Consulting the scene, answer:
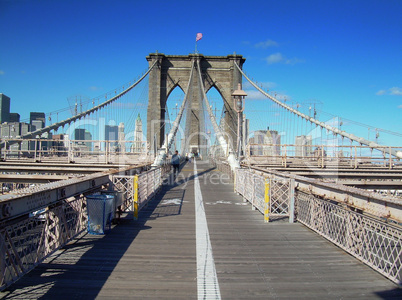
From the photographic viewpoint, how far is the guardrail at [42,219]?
378 cm

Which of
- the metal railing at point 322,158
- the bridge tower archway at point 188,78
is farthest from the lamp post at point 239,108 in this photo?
the bridge tower archway at point 188,78

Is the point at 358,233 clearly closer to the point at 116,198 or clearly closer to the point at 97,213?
the point at 97,213

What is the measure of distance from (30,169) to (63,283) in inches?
565

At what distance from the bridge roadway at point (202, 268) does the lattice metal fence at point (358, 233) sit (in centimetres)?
17

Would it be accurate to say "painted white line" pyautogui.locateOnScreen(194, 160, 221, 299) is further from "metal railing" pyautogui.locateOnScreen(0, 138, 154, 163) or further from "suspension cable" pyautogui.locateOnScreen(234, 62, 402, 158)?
"suspension cable" pyautogui.locateOnScreen(234, 62, 402, 158)

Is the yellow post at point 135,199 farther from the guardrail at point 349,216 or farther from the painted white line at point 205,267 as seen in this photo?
the guardrail at point 349,216

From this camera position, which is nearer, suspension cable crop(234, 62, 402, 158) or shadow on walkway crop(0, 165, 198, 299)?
shadow on walkway crop(0, 165, 198, 299)

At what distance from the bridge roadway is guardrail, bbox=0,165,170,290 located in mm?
178

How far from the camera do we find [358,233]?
5.11 metres

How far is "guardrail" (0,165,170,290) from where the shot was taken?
378cm

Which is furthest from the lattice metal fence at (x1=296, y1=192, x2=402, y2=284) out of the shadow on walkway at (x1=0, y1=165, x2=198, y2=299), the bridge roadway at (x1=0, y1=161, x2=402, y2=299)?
the shadow on walkway at (x1=0, y1=165, x2=198, y2=299)

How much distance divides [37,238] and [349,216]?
469 centimetres

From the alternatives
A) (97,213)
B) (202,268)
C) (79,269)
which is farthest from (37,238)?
(202,268)

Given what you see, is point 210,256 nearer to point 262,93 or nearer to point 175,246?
point 175,246
